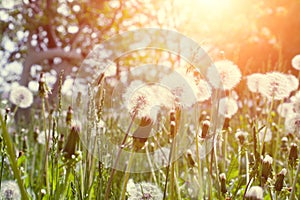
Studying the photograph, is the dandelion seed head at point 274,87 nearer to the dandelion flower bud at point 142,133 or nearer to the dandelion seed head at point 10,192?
the dandelion flower bud at point 142,133

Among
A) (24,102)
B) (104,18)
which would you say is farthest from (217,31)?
(24,102)

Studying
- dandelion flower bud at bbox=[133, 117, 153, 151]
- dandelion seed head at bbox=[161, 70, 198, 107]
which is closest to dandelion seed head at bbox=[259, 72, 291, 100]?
dandelion seed head at bbox=[161, 70, 198, 107]

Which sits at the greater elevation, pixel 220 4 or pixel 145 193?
pixel 220 4

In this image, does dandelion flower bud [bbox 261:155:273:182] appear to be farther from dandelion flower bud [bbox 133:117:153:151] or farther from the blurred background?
the blurred background

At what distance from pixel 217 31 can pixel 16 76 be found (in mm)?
4801

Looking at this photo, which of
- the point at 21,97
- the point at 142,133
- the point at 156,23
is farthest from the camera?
the point at 156,23

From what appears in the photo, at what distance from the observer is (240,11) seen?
369 inches

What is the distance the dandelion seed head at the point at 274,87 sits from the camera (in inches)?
47.4

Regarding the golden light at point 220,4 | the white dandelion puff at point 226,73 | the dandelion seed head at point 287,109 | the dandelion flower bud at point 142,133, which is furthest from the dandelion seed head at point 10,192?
the golden light at point 220,4

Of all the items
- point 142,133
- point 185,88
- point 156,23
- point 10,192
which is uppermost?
point 156,23

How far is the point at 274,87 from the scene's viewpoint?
3.98 ft

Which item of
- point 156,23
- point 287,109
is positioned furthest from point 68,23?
point 287,109

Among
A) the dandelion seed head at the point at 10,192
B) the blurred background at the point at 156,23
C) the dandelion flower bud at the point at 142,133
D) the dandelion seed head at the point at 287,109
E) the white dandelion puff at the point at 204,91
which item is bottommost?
the dandelion seed head at the point at 10,192

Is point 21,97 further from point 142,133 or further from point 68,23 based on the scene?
point 68,23
